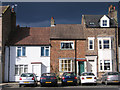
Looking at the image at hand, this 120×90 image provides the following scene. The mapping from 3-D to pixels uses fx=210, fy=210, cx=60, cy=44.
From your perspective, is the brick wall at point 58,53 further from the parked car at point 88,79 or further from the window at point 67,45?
the parked car at point 88,79

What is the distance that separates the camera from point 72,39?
31016 mm

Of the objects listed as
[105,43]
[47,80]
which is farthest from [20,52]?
[105,43]

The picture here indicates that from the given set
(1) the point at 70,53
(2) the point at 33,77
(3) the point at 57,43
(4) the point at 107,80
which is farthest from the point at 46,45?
(4) the point at 107,80

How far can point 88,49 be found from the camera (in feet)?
101

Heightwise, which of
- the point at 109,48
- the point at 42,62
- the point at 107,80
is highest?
the point at 109,48

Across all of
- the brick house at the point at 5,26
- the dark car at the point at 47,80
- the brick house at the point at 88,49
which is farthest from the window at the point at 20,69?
the dark car at the point at 47,80

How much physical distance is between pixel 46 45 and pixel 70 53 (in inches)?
146

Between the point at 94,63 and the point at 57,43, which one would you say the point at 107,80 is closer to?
the point at 94,63

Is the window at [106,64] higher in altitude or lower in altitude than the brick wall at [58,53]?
lower

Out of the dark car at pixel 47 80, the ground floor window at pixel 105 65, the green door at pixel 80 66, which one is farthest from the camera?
the green door at pixel 80 66

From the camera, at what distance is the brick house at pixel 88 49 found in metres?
30.3

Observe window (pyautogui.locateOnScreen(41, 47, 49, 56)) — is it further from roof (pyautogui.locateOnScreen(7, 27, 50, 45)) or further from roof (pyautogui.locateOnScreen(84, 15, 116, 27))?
roof (pyautogui.locateOnScreen(84, 15, 116, 27))

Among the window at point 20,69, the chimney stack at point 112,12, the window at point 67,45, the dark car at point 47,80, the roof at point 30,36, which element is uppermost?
the chimney stack at point 112,12

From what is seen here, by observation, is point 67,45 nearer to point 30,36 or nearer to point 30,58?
point 30,58
